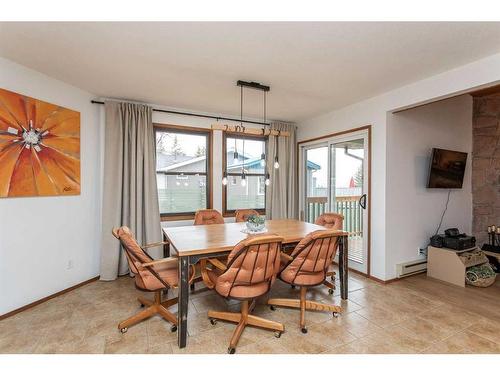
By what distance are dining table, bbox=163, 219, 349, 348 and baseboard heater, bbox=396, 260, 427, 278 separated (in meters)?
1.15

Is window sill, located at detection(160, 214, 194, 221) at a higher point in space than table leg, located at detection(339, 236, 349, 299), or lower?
higher

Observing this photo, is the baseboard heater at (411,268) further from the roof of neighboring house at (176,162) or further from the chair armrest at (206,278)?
the roof of neighboring house at (176,162)

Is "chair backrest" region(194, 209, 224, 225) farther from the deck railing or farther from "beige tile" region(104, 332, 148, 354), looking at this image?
the deck railing

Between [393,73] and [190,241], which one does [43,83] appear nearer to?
[190,241]

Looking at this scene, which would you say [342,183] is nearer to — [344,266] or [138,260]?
[344,266]

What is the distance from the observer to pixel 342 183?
416 cm

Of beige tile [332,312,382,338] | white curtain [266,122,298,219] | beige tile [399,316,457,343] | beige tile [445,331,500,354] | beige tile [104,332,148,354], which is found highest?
white curtain [266,122,298,219]

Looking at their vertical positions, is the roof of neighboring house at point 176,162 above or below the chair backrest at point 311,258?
above

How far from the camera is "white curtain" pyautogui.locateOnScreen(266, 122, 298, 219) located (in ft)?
15.0

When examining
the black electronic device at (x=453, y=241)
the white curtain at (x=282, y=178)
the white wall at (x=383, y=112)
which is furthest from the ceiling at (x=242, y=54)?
the black electronic device at (x=453, y=241)

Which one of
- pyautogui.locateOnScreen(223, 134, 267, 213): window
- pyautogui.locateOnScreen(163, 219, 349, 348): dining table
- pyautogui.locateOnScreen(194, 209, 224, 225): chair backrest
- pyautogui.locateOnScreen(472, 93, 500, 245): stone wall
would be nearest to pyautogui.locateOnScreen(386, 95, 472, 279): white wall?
pyautogui.locateOnScreen(472, 93, 500, 245): stone wall

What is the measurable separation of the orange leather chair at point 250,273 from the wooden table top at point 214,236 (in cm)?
21

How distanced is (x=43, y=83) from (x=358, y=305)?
4266mm

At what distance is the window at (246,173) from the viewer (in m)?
4.43
